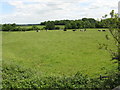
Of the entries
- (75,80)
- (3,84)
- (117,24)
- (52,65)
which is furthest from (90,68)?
(3,84)

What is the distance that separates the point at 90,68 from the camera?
12.5m

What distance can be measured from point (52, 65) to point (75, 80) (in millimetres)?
6318

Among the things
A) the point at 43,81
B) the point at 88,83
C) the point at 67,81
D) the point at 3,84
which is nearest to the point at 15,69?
the point at 3,84

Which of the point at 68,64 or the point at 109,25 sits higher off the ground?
the point at 109,25

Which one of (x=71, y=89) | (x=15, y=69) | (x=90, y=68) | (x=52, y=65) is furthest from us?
(x=52, y=65)

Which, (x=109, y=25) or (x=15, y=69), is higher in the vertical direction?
(x=109, y=25)

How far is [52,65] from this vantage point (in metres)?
13.9

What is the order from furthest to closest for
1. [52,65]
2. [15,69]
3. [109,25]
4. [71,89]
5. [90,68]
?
[52,65]
[90,68]
[15,69]
[109,25]
[71,89]

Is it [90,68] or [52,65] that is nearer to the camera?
[90,68]

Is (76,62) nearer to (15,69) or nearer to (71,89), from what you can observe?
(15,69)

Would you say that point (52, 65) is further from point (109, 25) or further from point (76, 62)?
point (109, 25)

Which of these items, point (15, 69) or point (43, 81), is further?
point (15, 69)

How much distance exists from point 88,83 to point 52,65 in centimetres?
673

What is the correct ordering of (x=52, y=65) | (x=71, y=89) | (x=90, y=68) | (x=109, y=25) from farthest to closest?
(x=52, y=65)
(x=90, y=68)
(x=109, y=25)
(x=71, y=89)
